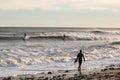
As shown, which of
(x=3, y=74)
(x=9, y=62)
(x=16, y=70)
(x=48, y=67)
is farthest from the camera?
(x=9, y=62)

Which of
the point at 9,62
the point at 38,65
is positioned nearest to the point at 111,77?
the point at 38,65

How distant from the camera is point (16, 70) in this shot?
73.6ft

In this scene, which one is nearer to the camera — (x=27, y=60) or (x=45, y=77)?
(x=45, y=77)

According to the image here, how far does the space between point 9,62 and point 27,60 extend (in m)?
1.85

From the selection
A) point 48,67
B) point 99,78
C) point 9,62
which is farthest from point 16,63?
point 99,78

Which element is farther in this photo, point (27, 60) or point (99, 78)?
point (27, 60)

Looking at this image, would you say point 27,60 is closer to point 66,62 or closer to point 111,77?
point 66,62

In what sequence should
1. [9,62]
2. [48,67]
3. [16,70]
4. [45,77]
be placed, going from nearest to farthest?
[45,77]
[16,70]
[48,67]
[9,62]

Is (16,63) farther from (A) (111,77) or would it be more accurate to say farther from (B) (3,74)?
(A) (111,77)

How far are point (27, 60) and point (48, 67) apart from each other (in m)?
3.62

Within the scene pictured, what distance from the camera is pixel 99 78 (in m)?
17.4

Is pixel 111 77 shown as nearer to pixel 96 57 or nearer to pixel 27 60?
pixel 27 60

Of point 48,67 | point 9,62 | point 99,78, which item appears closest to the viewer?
point 99,78

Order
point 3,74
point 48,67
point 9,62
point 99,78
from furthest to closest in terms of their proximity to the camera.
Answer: point 9,62
point 48,67
point 3,74
point 99,78
